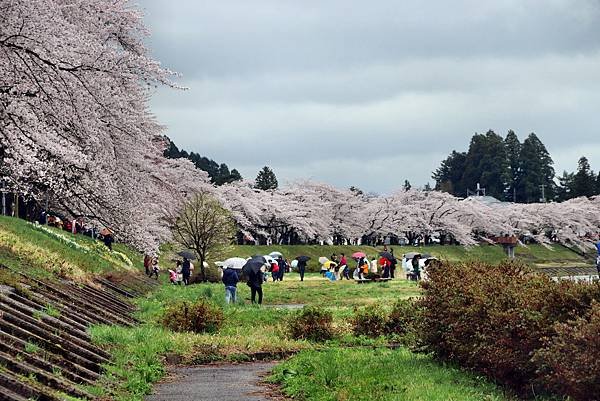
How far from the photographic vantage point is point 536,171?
131375mm

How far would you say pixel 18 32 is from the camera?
1527 centimetres

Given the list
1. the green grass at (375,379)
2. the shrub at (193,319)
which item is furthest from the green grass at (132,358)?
the green grass at (375,379)

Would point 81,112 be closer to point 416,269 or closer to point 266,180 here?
point 416,269

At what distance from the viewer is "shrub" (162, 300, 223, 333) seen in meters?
18.0

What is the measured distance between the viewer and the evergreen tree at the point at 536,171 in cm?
13012

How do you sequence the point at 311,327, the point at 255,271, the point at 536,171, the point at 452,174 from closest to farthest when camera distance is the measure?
the point at 311,327 → the point at 255,271 → the point at 536,171 → the point at 452,174

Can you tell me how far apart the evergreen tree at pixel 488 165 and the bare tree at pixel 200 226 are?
94.4 m

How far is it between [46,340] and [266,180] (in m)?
95.9

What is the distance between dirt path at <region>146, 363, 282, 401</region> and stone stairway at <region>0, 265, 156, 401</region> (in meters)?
1.08

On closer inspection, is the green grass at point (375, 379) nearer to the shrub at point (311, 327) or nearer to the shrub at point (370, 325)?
the shrub at point (311, 327)

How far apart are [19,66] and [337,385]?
952 centimetres

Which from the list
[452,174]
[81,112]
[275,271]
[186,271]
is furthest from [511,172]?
[81,112]

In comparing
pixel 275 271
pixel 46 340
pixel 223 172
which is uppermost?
pixel 223 172

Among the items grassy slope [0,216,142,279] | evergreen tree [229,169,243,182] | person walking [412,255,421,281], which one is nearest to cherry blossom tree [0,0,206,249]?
grassy slope [0,216,142,279]
